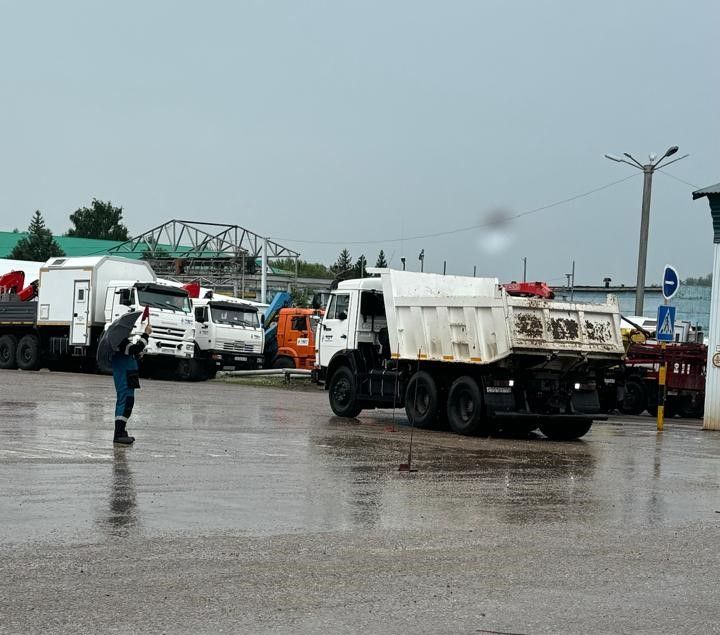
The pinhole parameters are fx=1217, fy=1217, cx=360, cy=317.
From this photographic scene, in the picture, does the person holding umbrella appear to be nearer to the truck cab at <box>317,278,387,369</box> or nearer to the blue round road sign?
the truck cab at <box>317,278,387,369</box>

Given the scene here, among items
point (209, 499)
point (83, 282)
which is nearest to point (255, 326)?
point (83, 282)

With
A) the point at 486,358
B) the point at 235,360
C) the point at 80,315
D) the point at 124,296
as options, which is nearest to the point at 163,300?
the point at 124,296

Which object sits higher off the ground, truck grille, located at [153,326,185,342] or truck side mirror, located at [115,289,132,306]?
truck side mirror, located at [115,289,132,306]

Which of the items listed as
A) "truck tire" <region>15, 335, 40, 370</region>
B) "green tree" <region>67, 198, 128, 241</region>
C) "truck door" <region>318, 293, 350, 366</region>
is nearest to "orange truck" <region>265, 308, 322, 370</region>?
"truck tire" <region>15, 335, 40, 370</region>

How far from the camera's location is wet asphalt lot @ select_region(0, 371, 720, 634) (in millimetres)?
6551

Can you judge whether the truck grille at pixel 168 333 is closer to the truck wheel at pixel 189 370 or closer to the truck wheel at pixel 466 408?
the truck wheel at pixel 189 370

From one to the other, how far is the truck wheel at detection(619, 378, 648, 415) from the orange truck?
12771mm

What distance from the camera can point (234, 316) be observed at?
132 feet

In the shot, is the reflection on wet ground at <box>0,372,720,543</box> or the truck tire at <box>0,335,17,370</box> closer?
the reflection on wet ground at <box>0,372,720,543</box>

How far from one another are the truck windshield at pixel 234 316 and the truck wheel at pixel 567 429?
66.4ft

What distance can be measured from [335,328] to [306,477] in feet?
36.4

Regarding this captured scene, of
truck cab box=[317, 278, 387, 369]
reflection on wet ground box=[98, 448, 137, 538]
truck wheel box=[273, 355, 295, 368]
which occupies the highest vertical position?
truck cab box=[317, 278, 387, 369]

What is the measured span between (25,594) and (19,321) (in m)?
35.3

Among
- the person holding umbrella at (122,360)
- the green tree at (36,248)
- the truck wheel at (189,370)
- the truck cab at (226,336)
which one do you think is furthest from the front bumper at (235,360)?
the green tree at (36,248)
